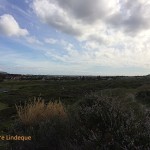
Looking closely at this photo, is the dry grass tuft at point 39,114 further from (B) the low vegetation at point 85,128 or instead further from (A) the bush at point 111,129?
(A) the bush at point 111,129

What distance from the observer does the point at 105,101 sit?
312 inches

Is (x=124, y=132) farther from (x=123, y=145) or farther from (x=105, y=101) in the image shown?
(x=105, y=101)

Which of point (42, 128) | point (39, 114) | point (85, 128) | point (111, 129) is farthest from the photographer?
point (39, 114)

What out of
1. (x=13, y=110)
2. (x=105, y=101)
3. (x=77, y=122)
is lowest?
(x=13, y=110)

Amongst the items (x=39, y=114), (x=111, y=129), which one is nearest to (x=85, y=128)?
(x=111, y=129)

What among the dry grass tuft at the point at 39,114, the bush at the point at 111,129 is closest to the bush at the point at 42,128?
the dry grass tuft at the point at 39,114

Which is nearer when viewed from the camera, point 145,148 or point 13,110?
point 145,148

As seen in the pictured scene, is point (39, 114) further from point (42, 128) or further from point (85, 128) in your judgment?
point (85, 128)

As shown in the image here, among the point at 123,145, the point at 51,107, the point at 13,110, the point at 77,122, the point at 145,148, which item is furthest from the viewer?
the point at 13,110

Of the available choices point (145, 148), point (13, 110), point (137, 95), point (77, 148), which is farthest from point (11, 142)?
point (137, 95)

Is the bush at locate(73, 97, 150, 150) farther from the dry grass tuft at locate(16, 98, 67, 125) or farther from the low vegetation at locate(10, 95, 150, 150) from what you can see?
the dry grass tuft at locate(16, 98, 67, 125)

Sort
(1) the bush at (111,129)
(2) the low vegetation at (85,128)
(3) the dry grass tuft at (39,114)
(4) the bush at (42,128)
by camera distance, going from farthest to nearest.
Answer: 1. (3) the dry grass tuft at (39,114)
2. (4) the bush at (42,128)
3. (2) the low vegetation at (85,128)
4. (1) the bush at (111,129)

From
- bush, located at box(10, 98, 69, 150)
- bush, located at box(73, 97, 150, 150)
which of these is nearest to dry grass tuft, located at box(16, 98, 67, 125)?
bush, located at box(10, 98, 69, 150)

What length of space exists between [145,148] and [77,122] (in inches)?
98.9
